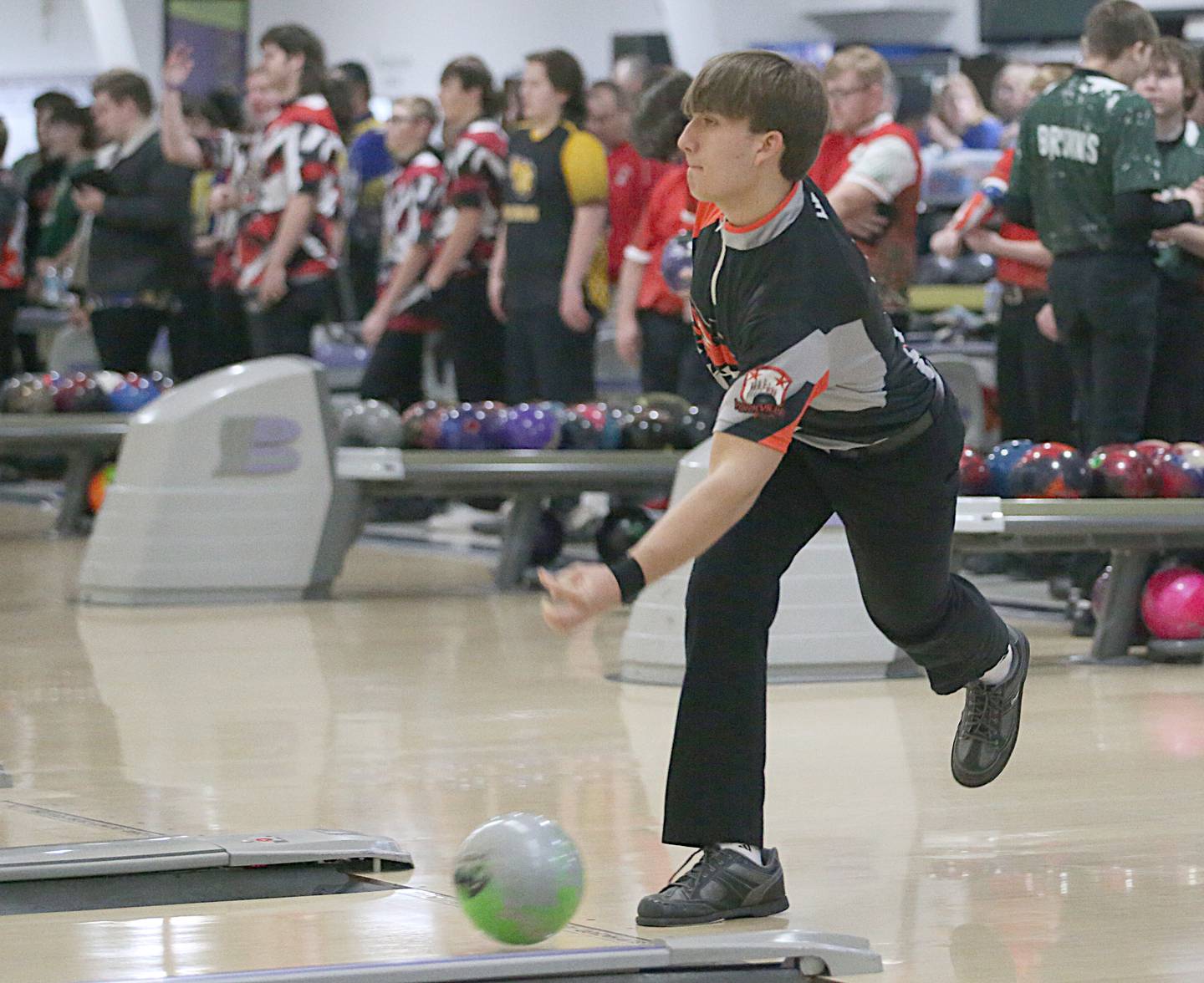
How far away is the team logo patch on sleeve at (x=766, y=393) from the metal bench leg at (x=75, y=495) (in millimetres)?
7414

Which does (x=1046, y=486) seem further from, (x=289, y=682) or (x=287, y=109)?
(x=287, y=109)

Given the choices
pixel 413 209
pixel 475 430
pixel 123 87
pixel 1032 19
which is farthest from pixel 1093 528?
pixel 1032 19

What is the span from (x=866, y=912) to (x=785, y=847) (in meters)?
0.49

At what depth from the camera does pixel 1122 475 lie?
610 cm

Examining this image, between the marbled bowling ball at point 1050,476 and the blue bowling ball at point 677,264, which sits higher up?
the blue bowling ball at point 677,264

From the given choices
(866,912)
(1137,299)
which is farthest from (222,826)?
(1137,299)

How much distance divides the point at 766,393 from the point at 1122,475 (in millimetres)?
3247

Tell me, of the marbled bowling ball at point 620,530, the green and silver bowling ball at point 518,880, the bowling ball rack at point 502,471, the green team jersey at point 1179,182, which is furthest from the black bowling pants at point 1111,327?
the green and silver bowling ball at point 518,880

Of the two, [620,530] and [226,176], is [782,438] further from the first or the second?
[226,176]

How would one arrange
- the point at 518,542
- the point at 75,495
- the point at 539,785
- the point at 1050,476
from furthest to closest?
the point at 75,495 → the point at 518,542 → the point at 1050,476 → the point at 539,785

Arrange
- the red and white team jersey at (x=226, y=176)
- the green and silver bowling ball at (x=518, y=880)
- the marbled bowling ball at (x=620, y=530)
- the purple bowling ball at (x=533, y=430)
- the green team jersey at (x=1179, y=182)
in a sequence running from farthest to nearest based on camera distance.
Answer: the red and white team jersey at (x=226, y=176)
the marbled bowling ball at (x=620, y=530)
the purple bowling ball at (x=533, y=430)
the green team jersey at (x=1179, y=182)
the green and silver bowling ball at (x=518, y=880)

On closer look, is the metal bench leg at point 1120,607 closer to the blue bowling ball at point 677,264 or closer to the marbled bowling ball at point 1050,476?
the marbled bowling ball at point 1050,476

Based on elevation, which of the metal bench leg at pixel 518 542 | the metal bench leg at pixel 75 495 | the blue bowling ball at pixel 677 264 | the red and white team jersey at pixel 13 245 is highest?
the blue bowling ball at pixel 677 264

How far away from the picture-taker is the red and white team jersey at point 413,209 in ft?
29.8
